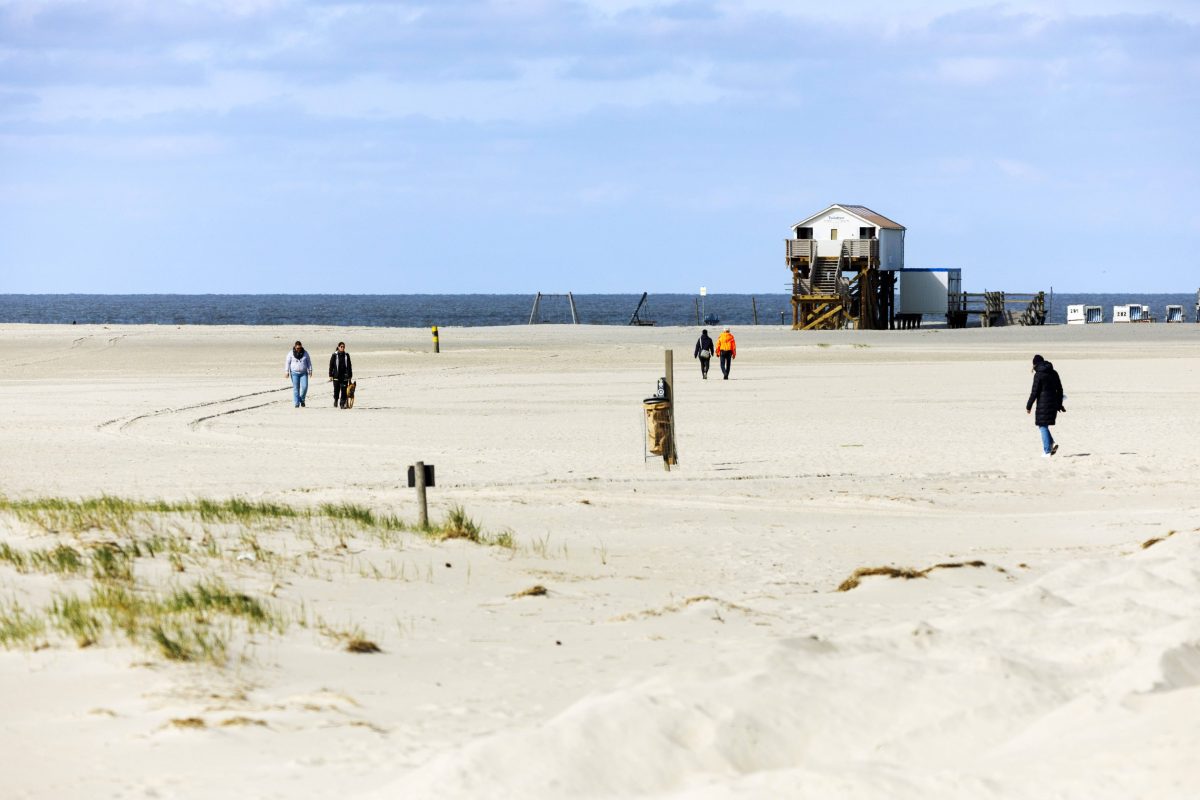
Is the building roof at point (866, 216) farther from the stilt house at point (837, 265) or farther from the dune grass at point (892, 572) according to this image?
the dune grass at point (892, 572)

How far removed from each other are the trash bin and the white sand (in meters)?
0.33

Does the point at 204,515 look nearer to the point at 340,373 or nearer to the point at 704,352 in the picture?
the point at 340,373

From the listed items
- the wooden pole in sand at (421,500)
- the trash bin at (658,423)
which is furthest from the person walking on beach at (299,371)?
the wooden pole in sand at (421,500)

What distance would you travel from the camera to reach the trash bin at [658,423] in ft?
55.6

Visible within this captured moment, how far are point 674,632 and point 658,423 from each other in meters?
9.17

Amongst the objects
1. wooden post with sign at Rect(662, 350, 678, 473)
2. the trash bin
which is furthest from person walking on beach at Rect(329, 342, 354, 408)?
the trash bin

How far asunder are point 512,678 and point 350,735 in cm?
118

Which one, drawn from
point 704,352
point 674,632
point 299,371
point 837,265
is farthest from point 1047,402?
point 837,265

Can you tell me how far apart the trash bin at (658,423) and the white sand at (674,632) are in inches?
13.0

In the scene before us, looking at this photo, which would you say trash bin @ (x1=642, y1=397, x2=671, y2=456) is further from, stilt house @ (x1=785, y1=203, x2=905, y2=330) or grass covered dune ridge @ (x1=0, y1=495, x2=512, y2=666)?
stilt house @ (x1=785, y1=203, x2=905, y2=330)

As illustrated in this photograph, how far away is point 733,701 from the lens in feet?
19.5

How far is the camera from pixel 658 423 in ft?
55.6

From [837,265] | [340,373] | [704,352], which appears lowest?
[704,352]

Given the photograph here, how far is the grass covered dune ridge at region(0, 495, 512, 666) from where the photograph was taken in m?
7.32
